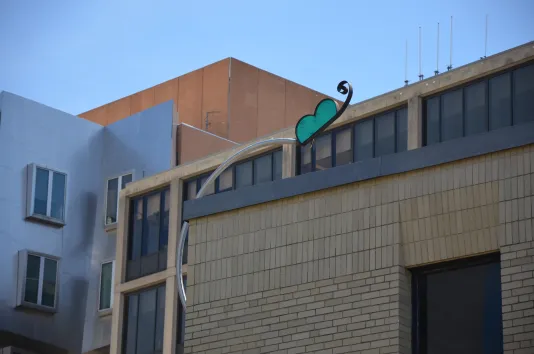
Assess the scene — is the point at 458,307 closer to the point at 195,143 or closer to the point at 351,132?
the point at 351,132

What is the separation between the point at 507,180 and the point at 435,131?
24.6 metres

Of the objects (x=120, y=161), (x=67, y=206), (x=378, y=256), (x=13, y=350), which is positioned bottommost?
(x=378, y=256)

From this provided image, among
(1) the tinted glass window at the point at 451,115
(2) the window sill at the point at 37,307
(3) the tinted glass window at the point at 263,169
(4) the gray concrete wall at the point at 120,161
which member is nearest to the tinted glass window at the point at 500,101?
(1) the tinted glass window at the point at 451,115

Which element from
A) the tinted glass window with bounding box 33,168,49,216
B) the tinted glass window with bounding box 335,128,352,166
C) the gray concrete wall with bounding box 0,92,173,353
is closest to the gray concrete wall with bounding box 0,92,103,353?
the gray concrete wall with bounding box 0,92,173,353

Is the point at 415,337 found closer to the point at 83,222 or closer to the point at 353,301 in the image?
the point at 353,301

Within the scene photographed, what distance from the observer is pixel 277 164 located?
153ft

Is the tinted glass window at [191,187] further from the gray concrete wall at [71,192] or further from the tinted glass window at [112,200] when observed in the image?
the tinted glass window at [112,200]

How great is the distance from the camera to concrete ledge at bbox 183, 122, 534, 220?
17.5 metres

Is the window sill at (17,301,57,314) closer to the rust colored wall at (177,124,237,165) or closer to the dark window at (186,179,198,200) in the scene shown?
the dark window at (186,179,198,200)

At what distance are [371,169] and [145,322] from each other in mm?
31908

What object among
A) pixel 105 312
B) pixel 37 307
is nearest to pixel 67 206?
pixel 37 307

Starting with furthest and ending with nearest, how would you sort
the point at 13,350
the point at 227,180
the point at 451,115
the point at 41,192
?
the point at 41,192 < the point at 13,350 < the point at 227,180 < the point at 451,115

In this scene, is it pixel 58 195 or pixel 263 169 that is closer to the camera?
pixel 263 169

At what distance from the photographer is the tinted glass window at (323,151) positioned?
44.8m
